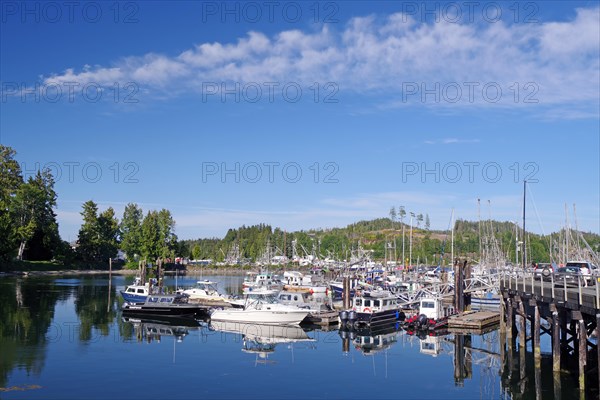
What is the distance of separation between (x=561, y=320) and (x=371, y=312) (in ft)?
70.5

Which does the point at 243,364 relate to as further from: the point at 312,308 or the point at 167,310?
the point at 167,310

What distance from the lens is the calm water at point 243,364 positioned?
2830 centimetres

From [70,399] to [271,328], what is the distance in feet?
80.4

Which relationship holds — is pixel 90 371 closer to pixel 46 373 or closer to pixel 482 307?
pixel 46 373

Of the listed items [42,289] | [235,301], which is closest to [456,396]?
[235,301]

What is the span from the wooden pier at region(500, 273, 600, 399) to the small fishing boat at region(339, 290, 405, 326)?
35.9 feet

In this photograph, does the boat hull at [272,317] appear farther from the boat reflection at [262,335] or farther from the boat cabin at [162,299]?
the boat cabin at [162,299]

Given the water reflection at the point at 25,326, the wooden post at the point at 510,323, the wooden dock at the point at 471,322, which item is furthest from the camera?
the wooden dock at the point at 471,322

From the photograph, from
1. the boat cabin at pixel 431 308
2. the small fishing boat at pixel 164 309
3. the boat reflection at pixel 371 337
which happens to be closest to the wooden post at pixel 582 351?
the boat reflection at pixel 371 337

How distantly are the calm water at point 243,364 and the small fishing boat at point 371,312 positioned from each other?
1.60m

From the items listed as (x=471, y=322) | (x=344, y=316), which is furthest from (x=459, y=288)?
(x=344, y=316)

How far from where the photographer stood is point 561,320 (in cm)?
3073

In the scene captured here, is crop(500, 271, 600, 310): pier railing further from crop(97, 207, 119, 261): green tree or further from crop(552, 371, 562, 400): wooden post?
crop(97, 207, 119, 261): green tree

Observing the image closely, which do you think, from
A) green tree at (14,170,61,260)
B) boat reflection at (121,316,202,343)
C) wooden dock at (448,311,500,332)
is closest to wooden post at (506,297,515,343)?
wooden dock at (448,311,500,332)
